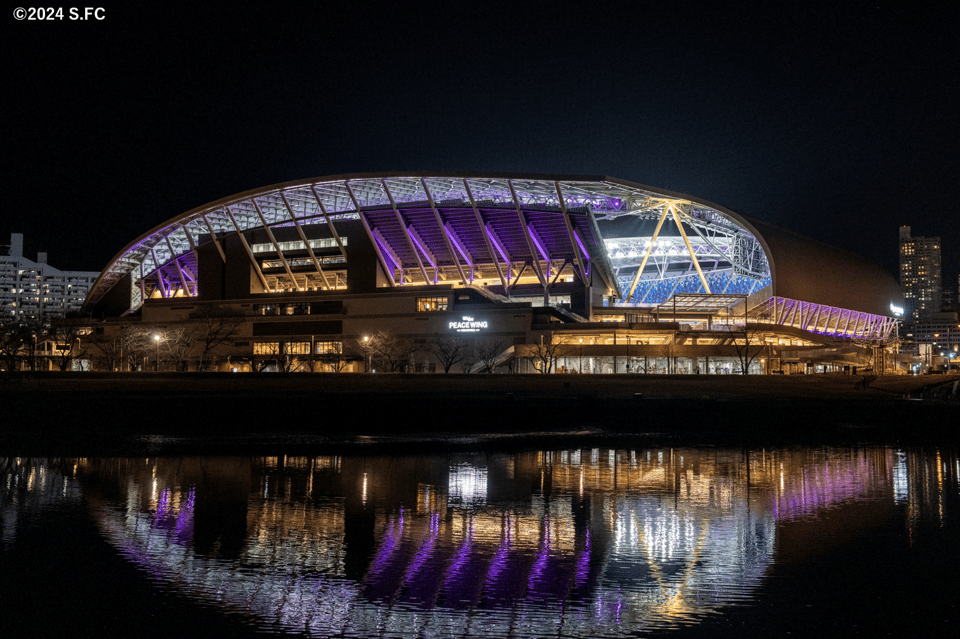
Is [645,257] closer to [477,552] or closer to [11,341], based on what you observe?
[11,341]

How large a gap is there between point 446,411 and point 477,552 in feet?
79.2

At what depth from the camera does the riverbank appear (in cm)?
2909

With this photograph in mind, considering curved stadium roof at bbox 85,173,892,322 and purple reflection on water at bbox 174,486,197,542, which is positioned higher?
curved stadium roof at bbox 85,173,892,322

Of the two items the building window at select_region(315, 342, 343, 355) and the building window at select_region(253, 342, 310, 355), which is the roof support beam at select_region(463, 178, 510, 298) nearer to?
the building window at select_region(315, 342, 343, 355)

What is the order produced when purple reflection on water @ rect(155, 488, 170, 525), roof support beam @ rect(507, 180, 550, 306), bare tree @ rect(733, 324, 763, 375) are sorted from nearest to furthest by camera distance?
purple reflection on water @ rect(155, 488, 170, 525) < bare tree @ rect(733, 324, 763, 375) < roof support beam @ rect(507, 180, 550, 306)

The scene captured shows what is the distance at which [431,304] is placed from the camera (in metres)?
88.1

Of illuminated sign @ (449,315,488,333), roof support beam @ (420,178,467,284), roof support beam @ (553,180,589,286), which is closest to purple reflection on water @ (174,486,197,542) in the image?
illuminated sign @ (449,315,488,333)

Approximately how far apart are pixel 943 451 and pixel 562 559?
18619 millimetres

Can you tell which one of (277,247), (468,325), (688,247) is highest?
(277,247)

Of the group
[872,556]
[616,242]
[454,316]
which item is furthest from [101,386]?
[616,242]

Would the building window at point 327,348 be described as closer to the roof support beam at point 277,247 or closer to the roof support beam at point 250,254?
the roof support beam at point 277,247

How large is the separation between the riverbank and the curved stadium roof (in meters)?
34.4

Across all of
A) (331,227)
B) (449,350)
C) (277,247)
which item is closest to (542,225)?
(449,350)

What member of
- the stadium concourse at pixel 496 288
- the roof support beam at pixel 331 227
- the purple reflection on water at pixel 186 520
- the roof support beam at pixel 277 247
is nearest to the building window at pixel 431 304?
the stadium concourse at pixel 496 288
